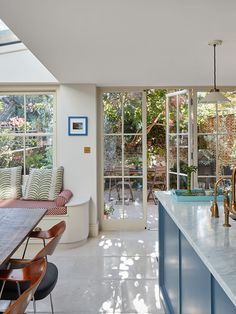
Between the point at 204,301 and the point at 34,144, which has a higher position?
the point at 34,144

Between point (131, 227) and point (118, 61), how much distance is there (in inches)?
109

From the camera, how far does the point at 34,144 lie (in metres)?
5.21

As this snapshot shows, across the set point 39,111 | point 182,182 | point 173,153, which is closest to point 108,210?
point 182,182

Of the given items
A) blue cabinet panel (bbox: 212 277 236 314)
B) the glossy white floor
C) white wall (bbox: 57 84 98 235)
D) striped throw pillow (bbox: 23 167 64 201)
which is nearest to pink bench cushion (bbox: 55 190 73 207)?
striped throw pillow (bbox: 23 167 64 201)

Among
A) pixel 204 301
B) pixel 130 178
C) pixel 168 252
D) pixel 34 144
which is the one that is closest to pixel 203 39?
pixel 168 252

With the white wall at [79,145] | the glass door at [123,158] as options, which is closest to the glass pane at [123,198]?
the glass door at [123,158]

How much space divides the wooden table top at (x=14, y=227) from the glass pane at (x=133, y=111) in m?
2.66

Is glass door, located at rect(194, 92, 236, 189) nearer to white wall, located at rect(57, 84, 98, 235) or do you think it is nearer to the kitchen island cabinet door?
white wall, located at rect(57, 84, 98, 235)

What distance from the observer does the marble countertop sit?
46.9 inches

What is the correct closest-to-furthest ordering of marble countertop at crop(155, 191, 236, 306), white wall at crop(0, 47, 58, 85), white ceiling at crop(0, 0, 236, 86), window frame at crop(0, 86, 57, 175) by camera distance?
1. marble countertop at crop(155, 191, 236, 306)
2. white ceiling at crop(0, 0, 236, 86)
3. white wall at crop(0, 47, 58, 85)
4. window frame at crop(0, 86, 57, 175)

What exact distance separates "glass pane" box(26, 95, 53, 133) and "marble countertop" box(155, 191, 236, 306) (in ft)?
10.4

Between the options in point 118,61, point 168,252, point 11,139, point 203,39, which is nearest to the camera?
point 168,252

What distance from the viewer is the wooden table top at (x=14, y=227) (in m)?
1.95

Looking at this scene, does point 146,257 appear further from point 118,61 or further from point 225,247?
point 225,247
